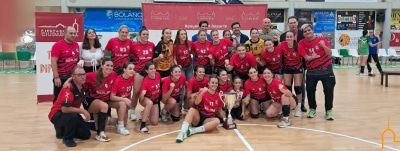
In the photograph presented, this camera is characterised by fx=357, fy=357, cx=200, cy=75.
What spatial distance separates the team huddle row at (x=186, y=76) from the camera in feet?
15.4

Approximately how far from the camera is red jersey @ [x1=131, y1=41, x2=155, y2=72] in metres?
5.45

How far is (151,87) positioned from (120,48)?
2.57 ft

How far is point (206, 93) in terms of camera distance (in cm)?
498

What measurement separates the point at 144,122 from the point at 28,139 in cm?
150

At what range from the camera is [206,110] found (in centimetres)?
495

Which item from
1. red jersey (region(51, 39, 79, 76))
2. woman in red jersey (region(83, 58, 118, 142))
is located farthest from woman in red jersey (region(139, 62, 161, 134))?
red jersey (region(51, 39, 79, 76))

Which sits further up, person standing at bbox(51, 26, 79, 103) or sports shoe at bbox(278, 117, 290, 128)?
person standing at bbox(51, 26, 79, 103)

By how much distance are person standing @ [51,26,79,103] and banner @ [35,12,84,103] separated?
194 cm

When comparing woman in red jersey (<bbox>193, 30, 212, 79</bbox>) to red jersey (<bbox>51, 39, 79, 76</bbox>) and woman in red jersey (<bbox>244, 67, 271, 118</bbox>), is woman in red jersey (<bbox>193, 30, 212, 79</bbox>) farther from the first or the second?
red jersey (<bbox>51, 39, 79, 76</bbox>)

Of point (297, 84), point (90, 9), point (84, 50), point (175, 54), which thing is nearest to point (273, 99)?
point (297, 84)

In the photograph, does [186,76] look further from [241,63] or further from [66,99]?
[66,99]

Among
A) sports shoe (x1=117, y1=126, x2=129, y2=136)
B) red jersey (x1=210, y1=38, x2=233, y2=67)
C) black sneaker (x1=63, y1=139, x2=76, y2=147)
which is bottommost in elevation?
black sneaker (x1=63, y1=139, x2=76, y2=147)

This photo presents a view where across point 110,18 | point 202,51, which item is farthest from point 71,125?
point 110,18

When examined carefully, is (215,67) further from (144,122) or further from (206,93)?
(144,122)
